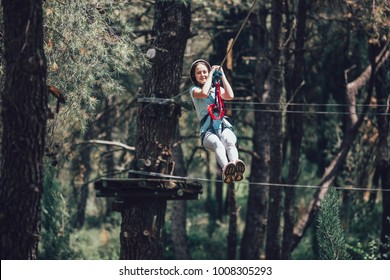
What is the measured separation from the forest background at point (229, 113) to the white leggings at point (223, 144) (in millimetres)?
1006

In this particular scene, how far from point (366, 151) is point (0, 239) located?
14.4 m

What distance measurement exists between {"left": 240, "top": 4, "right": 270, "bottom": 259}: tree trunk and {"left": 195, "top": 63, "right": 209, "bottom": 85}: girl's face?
968 cm

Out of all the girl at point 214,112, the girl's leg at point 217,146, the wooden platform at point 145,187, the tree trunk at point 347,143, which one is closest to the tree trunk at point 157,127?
the wooden platform at point 145,187

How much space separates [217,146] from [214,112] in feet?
1.61

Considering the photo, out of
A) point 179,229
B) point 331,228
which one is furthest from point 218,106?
point 179,229

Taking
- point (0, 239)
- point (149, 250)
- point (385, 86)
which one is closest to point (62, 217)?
point (385, 86)

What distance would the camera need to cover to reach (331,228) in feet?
48.1

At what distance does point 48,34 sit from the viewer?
1530cm

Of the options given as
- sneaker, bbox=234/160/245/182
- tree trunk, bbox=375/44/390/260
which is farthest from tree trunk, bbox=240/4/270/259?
sneaker, bbox=234/160/245/182

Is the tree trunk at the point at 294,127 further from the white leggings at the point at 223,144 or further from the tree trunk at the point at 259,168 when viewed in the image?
the white leggings at the point at 223,144

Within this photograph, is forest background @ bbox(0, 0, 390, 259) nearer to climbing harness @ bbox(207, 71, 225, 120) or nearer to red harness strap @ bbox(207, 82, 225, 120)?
climbing harness @ bbox(207, 71, 225, 120)

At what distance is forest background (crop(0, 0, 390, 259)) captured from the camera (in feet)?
42.0

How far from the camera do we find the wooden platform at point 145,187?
49.7 ft
